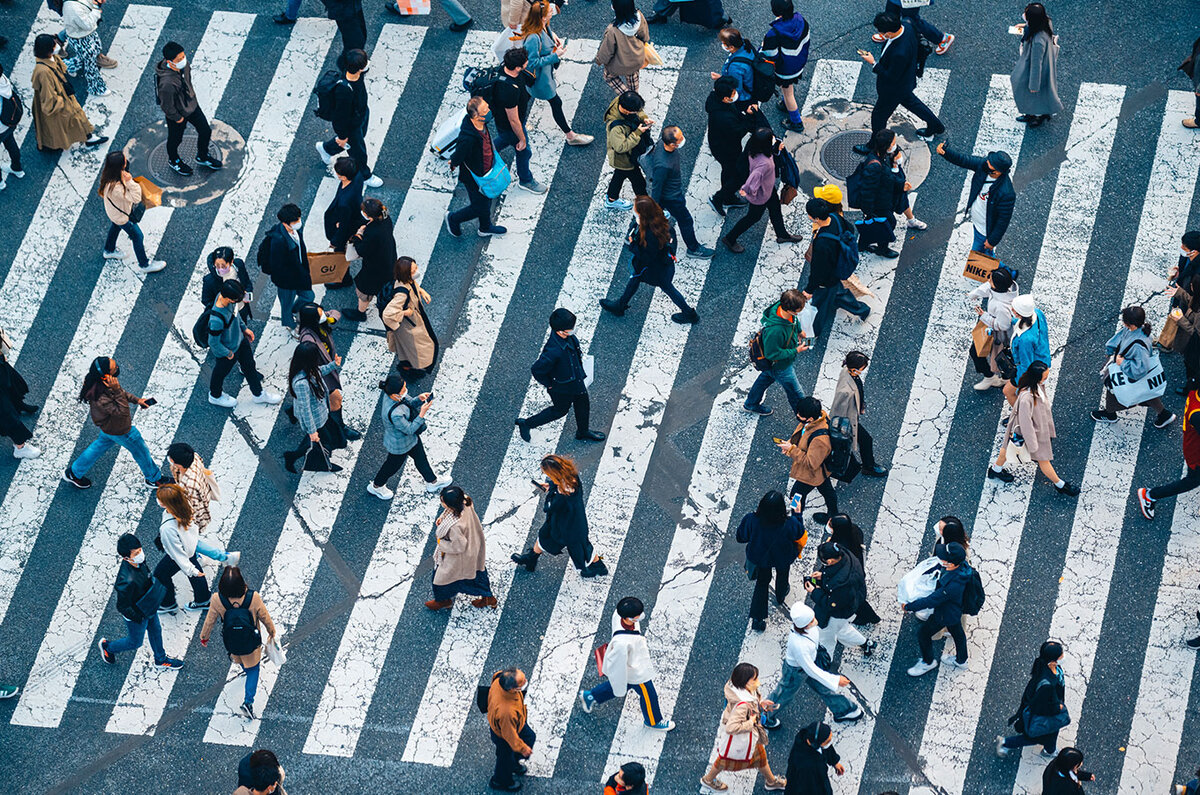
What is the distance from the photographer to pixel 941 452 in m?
16.1

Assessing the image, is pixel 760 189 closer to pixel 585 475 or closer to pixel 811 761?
pixel 585 475

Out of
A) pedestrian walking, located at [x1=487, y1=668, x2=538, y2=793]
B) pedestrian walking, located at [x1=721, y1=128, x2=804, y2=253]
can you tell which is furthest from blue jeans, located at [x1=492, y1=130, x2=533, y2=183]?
pedestrian walking, located at [x1=487, y1=668, x2=538, y2=793]

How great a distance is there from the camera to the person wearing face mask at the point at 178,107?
57.9 ft

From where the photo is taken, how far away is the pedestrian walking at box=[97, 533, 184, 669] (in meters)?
14.0

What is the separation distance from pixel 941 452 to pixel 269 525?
6.72 m

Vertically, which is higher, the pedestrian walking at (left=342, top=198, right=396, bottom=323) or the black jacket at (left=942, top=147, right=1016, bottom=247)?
the black jacket at (left=942, top=147, right=1016, bottom=247)

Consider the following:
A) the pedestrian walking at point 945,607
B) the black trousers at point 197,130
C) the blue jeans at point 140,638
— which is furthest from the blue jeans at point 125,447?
the pedestrian walking at point 945,607

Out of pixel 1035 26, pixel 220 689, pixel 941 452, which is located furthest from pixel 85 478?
pixel 1035 26

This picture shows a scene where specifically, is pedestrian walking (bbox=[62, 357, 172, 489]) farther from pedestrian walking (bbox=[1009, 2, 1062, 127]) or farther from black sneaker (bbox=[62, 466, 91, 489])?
pedestrian walking (bbox=[1009, 2, 1062, 127])

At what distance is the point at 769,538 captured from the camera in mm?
14109

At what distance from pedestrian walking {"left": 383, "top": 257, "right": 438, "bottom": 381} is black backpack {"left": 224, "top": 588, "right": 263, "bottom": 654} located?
3.40 meters

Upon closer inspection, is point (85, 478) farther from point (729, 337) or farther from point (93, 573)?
point (729, 337)

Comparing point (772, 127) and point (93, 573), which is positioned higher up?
point (772, 127)

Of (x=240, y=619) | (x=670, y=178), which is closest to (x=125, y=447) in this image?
(x=240, y=619)
